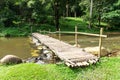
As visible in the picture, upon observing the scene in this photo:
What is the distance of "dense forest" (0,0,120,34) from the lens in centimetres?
3019

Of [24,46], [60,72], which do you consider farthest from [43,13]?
[60,72]

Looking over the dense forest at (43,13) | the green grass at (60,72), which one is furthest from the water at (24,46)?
the dense forest at (43,13)

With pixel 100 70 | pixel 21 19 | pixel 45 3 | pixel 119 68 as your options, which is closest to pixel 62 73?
pixel 100 70

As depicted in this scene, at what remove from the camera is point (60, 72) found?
7.70m

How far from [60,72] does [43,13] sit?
24189 mm

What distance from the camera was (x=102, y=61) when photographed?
8.41 metres

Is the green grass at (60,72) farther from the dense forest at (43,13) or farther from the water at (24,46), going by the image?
the dense forest at (43,13)

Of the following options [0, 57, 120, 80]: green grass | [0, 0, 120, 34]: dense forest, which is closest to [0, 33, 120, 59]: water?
[0, 57, 120, 80]: green grass

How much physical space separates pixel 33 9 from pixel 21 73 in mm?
24221

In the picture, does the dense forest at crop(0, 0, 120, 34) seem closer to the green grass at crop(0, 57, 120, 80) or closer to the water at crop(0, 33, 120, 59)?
the water at crop(0, 33, 120, 59)

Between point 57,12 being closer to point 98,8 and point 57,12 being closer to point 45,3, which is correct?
point 45,3

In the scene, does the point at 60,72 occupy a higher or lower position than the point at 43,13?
lower

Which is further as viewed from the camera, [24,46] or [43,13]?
[43,13]

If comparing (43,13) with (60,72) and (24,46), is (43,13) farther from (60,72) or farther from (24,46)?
(60,72)
